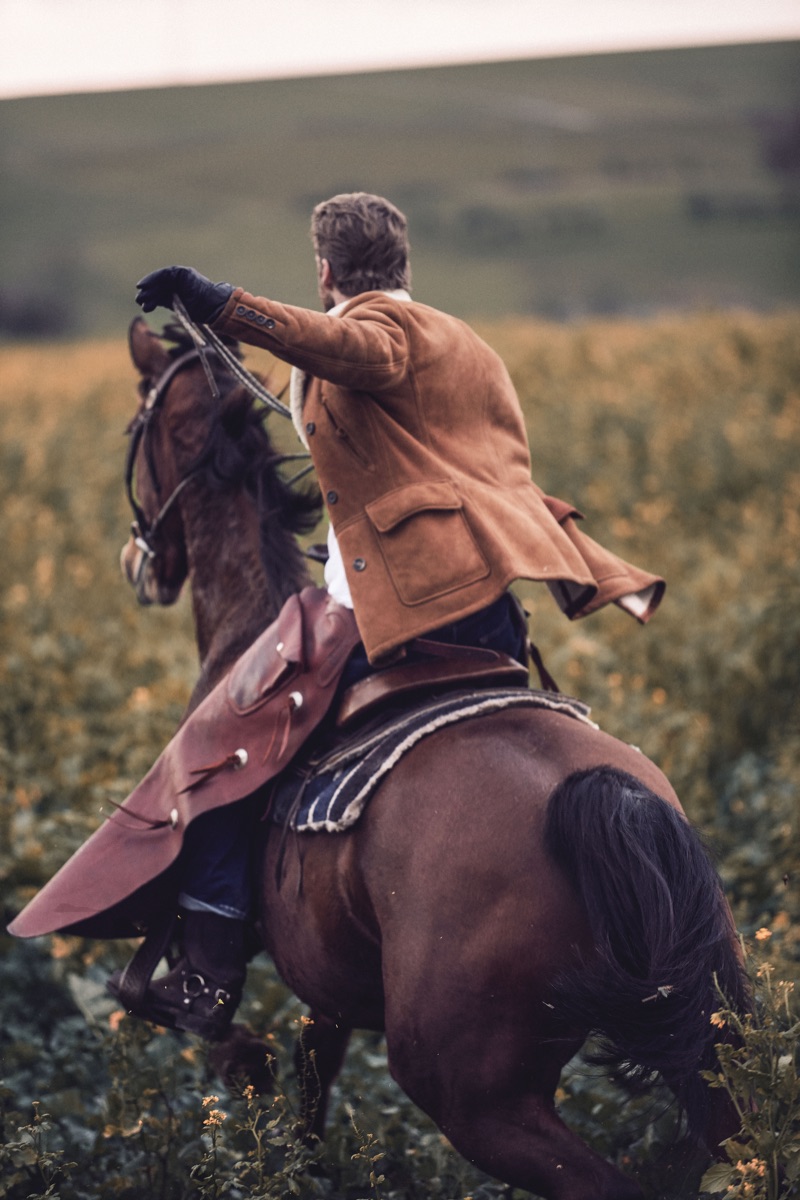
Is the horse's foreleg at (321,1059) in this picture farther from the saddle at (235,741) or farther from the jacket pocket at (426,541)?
the jacket pocket at (426,541)

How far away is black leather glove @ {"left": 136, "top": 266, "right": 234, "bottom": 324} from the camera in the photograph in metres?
3.05

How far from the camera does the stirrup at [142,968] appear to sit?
3.82 m

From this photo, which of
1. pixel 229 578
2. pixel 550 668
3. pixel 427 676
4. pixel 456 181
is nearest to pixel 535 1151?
pixel 427 676

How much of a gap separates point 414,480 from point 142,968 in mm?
1598

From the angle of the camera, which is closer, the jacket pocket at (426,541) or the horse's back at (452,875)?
the horse's back at (452,875)

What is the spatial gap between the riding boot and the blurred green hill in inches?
1125

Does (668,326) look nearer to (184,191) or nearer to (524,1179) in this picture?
(524,1179)

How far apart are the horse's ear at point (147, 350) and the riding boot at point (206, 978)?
5.62 feet

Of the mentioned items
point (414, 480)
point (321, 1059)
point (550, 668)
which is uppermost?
point (414, 480)

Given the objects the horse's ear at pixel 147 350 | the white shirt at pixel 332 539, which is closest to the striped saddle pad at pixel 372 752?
the white shirt at pixel 332 539

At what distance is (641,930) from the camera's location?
2863mm

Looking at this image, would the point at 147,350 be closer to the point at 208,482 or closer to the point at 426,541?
A: the point at 208,482

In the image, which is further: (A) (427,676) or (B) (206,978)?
(B) (206,978)

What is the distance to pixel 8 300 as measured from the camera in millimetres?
44188
